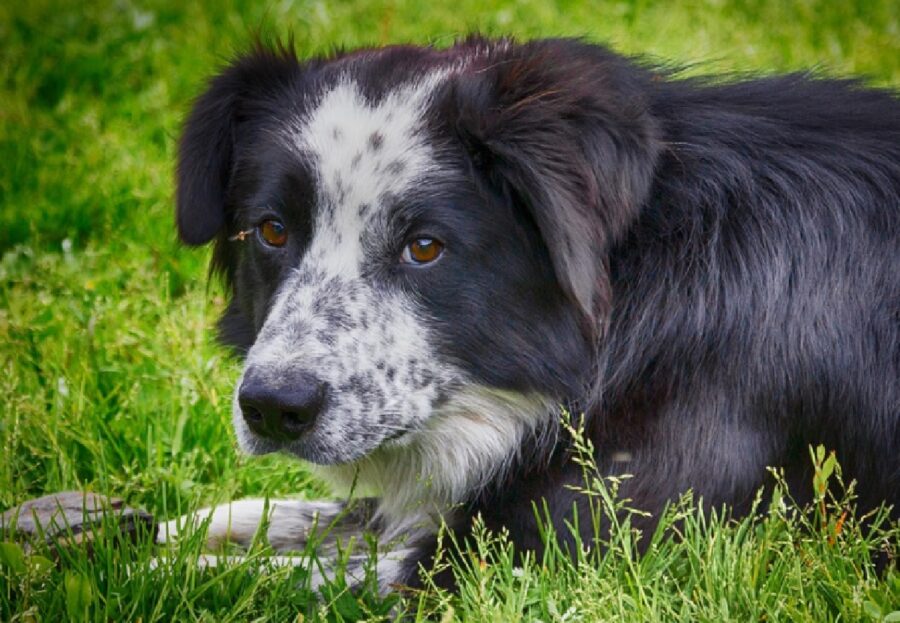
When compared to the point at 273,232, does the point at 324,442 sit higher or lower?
lower

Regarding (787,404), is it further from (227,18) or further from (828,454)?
(227,18)

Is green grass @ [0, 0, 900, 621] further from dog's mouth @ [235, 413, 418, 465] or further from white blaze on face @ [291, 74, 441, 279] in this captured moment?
white blaze on face @ [291, 74, 441, 279]

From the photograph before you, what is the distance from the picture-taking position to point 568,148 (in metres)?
2.99

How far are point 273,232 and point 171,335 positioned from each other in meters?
1.32

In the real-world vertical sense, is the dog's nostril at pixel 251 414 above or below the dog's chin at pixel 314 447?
above

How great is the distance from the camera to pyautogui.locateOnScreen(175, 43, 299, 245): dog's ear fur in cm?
352

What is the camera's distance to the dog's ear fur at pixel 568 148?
2.95 meters

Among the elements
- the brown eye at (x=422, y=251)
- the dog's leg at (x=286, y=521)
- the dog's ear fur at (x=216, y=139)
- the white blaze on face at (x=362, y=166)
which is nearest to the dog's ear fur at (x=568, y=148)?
the white blaze on face at (x=362, y=166)

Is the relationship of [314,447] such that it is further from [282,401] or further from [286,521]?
[286,521]

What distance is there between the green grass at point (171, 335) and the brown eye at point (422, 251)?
2.44 feet

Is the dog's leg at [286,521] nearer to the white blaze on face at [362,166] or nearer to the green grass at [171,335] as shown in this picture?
the green grass at [171,335]

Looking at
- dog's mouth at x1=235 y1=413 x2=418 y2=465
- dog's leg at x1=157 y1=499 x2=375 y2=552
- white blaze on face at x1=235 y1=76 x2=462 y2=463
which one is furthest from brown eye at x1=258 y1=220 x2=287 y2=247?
dog's leg at x1=157 y1=499 x2=375 y2=552

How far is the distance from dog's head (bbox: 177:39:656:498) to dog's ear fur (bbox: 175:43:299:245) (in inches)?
10.5

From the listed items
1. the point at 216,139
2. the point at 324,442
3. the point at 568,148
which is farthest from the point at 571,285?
the point at 216,139
